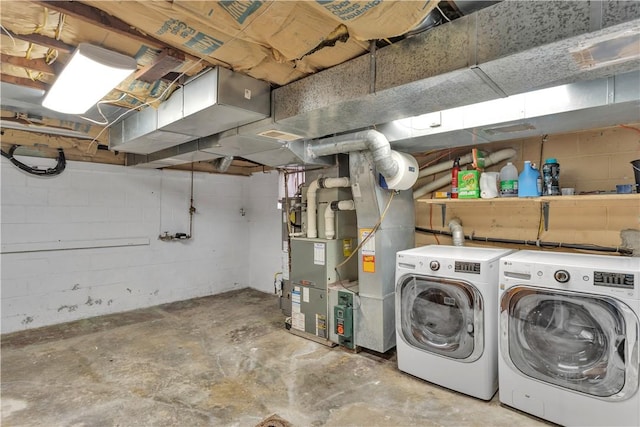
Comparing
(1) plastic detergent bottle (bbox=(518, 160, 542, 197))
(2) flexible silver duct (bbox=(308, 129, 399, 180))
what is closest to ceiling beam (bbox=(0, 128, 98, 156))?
(2) flexible silver duct (bbox=(308, 129, 399, 180))

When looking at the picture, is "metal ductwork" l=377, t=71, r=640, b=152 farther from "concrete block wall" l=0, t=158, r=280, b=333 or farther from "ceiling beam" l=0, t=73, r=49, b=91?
"concrete block wall" l=0, t=158, r=280, b=333

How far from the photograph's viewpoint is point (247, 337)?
3662mm

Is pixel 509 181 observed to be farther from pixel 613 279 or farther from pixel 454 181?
pixel 613 279

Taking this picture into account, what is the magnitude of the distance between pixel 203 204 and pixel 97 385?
327cm

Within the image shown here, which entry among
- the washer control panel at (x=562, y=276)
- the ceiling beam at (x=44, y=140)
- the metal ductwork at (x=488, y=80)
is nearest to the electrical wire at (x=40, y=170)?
the ceiling beam at (x=44, y=140)

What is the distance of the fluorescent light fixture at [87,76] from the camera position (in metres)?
1.71

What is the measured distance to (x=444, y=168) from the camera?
10.7ft

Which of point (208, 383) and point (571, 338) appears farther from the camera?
point (208, 383)

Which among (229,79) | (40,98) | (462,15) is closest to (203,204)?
(40,98)

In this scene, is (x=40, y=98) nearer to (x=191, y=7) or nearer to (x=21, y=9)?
(x=21, y=9)

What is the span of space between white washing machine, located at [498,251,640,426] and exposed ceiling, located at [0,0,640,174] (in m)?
0.99

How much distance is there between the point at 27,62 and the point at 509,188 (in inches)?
133

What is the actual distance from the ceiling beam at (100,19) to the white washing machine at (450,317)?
232 cm

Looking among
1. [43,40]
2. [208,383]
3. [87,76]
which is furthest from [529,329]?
[43,40]
